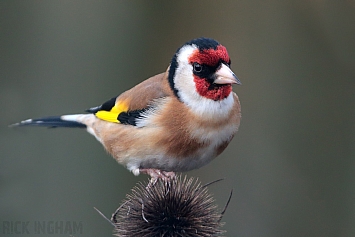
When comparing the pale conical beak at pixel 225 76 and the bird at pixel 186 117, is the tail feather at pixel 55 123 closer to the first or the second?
the bird at pixel 186 117

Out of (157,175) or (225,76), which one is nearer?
(225,76)

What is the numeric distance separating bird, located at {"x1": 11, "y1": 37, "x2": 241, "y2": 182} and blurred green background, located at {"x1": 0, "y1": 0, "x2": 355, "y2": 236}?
2.31 m

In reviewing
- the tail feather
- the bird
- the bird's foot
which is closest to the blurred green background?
the tail feather

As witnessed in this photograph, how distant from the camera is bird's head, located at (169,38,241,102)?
349 cm

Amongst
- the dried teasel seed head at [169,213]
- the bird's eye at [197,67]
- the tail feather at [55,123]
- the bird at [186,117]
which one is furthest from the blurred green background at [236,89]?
the dried teasel seed head at [169,213]

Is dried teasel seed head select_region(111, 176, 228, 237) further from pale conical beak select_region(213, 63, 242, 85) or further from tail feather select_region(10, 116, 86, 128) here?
tail feather select_region(10, 116, 86, 128)

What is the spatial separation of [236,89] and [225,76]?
387cm

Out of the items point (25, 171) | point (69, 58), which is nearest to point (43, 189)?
point (25, 171)

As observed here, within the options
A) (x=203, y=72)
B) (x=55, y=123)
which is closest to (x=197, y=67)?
(x=203, y=72)

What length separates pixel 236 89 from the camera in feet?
23.8

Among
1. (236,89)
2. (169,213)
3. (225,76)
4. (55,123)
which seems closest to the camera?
(169,213)

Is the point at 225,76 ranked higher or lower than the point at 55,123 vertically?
higher

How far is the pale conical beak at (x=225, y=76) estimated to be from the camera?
11.1 feet

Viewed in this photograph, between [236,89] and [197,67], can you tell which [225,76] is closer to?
[197,67]
